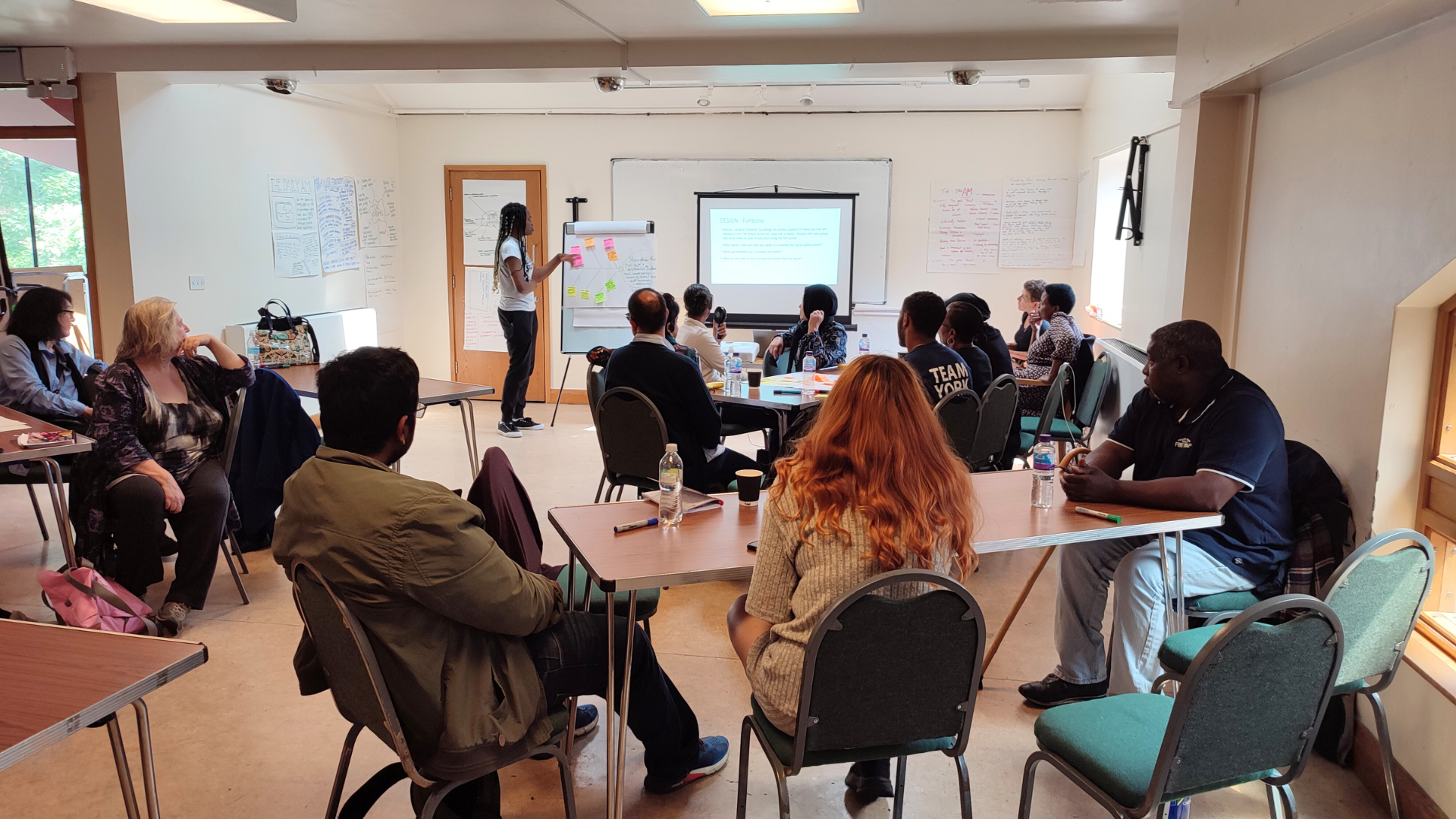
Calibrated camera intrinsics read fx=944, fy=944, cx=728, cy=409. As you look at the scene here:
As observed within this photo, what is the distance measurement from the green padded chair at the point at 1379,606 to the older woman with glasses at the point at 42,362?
14.9ft

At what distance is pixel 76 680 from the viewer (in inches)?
59.1

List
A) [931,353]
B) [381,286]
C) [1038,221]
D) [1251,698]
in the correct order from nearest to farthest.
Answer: [1251,698] → [931,353] → [1038,221] → [381,286]

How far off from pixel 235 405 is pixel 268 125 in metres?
3.41

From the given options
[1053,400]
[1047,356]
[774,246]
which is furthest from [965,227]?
[1053,400]

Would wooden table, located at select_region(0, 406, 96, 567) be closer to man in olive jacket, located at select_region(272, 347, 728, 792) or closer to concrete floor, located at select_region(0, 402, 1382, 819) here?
concrete floor, located at select_region(0, 402, 1382, 819)

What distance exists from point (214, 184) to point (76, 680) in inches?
204

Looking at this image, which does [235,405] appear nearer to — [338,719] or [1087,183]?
[338,719]

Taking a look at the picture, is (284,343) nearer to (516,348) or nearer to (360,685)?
(516,348)

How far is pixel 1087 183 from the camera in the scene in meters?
6.87

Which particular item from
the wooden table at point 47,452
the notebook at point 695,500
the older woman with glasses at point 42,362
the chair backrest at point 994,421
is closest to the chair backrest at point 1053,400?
the chair backrest at point 994,421

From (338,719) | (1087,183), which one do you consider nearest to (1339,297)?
(338,719)

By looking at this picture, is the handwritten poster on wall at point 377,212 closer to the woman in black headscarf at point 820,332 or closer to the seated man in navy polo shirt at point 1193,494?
the woman in black headscarf at point 820,332

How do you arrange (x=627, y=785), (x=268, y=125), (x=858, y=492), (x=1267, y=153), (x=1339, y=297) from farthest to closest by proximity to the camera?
(x=268, y=125), (x=1267, y=153), (x=1339, y=297), (x=627, y=785), (x=858, y=492)

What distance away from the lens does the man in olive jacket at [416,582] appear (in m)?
1.65
